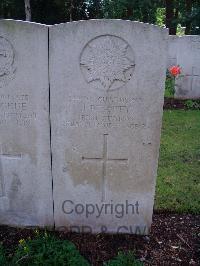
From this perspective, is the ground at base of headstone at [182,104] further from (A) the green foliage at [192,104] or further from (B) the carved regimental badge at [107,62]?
(B) the carved regimental badge at [107,62]

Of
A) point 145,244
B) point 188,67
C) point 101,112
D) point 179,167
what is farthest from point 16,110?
point 188,67

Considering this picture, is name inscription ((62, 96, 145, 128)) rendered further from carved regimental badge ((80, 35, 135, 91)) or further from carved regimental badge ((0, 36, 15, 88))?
carved regimental badge ((0, 36, 15, 88))

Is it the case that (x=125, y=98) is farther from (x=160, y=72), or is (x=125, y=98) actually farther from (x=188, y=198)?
(x=188, y=198)

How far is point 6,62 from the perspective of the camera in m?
3.20

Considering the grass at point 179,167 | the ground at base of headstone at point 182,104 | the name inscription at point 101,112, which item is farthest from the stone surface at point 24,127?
the ground at base of headstone at point 182,104

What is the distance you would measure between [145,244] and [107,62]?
5.87 ft

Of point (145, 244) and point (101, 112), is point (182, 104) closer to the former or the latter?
point (145, 244)

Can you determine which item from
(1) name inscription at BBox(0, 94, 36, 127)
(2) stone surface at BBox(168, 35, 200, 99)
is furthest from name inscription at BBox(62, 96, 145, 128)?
(2) stone surface at BBox(168, 35, 200, 99)

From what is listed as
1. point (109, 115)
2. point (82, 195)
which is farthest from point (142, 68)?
point (82, 195)

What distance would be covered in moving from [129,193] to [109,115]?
2.68 feet

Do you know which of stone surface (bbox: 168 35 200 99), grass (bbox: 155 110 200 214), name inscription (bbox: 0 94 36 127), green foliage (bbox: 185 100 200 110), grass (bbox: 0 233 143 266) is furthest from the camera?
stone surface (bbox: 168 35 200 99)

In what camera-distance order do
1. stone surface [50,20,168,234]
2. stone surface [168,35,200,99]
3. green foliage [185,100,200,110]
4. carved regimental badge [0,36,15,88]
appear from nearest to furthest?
1. stone surface [50,20,168,234]
2. carved regimental badge [0,36,15,88]
3. green foliage [185,100,200,110]
4. stone surface [168,35,200,99]

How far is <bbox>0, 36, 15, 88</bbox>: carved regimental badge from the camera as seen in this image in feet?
10.4

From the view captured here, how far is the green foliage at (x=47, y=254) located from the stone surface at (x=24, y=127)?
0.55 metres
